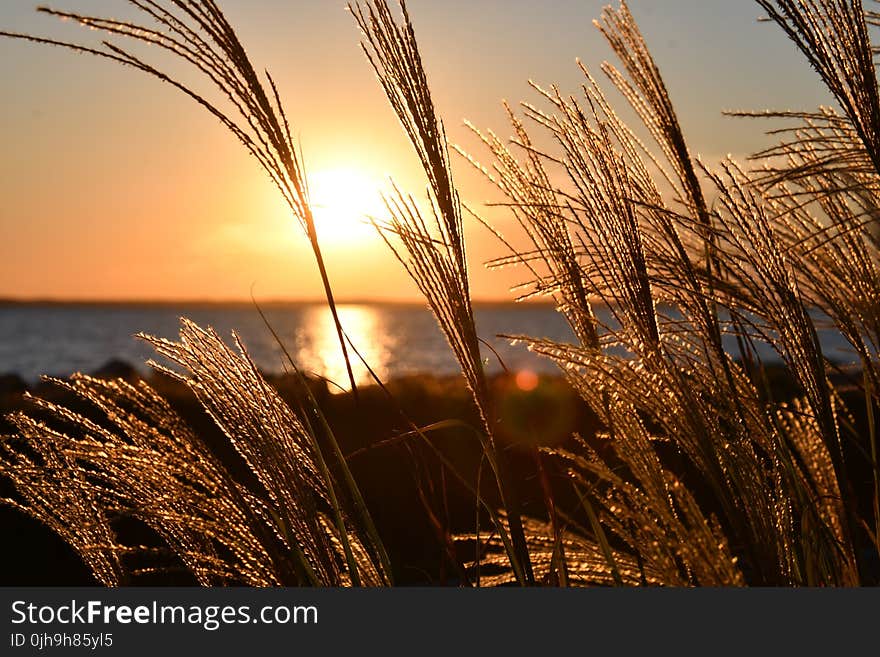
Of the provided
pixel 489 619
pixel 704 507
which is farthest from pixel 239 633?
pixel 704 507

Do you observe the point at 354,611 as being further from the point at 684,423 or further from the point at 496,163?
the point at 496,163

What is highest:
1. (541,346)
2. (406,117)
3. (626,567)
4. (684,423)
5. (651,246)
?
(406,117)

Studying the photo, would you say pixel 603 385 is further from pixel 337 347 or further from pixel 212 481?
pixel 337 347

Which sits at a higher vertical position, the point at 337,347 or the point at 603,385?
the point at 337,347

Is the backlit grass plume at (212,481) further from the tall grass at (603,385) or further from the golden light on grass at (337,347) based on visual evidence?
the golden light on grass at (337,347)

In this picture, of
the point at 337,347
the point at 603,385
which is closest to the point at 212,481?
the point at 603,385

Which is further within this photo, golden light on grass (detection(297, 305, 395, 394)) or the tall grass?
golden light on grass (detection(297, 305, 395, 394))

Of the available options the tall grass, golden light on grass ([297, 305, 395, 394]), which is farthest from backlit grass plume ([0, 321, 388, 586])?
golden light on grass ([297, 305, 395, 394])

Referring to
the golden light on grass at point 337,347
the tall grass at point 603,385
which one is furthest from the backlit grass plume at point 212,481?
the golden light on grass at point 337,347

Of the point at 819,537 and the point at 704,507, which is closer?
the point at 819,537

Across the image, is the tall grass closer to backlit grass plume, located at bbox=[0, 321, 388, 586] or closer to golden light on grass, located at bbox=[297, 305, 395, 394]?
backlit grass plume, located at bbox=[0, 321, 388, 586]

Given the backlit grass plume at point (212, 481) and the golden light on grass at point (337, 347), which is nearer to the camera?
the backlit grass plume at point (212, 481)

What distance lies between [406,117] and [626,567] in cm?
92

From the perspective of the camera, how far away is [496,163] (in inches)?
58.0
